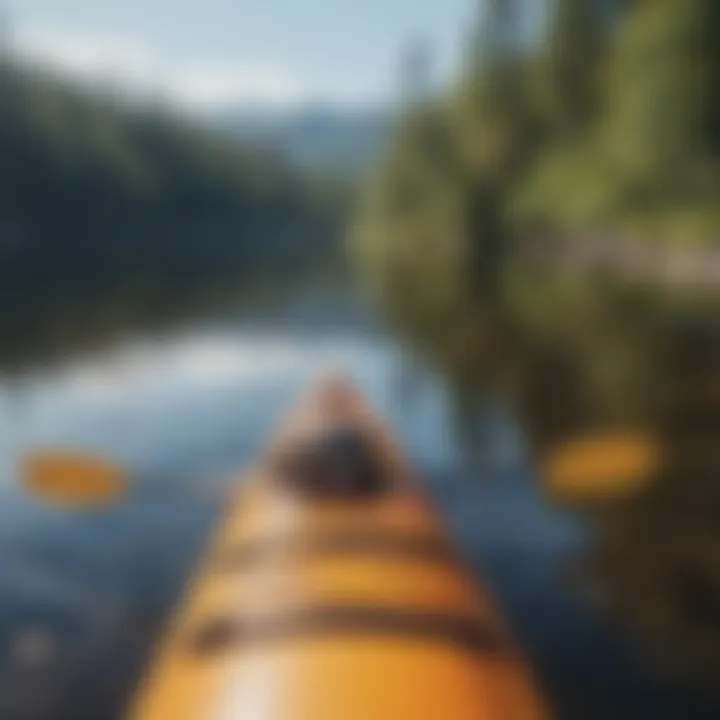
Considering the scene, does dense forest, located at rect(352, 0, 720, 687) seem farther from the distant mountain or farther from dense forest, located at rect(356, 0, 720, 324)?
the distant mountain

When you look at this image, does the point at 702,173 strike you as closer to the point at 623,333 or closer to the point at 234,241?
the point at 623,333

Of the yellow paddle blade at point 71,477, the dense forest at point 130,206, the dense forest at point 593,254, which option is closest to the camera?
the yellow paddle blade at point 71,477

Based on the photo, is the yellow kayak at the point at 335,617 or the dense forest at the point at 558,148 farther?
the dense forest at the point at 558,148

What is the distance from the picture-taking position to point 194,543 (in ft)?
25.1

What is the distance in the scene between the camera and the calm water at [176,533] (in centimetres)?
575

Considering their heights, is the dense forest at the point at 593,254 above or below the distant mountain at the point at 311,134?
below

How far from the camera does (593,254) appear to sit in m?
30.2

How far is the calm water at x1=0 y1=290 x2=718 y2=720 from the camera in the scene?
226 inches

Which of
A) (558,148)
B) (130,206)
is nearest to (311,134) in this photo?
(130,206)

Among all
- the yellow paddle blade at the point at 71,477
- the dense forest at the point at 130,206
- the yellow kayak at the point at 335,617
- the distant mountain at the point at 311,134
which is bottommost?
the yellow kayak at the point at 335,617

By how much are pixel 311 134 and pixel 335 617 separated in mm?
134965

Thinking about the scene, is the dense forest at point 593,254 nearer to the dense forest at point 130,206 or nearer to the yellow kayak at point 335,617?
the yellow kayak at point 335,617

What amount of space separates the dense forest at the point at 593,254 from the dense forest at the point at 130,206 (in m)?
6.70

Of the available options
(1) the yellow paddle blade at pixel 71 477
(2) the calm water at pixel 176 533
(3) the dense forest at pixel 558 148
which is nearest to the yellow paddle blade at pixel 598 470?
(2) the calm water at pixel 176 533
